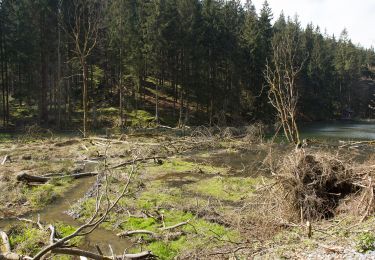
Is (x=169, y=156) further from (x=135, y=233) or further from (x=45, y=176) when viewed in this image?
(x=135, y=233)

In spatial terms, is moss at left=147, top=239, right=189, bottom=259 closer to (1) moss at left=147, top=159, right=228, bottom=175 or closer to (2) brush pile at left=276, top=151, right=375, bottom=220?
(2) brush pile at left=276, top=151, right=375, bottom=220

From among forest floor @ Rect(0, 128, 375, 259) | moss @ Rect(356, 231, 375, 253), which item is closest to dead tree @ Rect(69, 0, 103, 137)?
forest floor @ Rect(0, 128, 375, 259)

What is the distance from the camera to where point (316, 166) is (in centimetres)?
1173

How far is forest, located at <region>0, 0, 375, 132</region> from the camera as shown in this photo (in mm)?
43094

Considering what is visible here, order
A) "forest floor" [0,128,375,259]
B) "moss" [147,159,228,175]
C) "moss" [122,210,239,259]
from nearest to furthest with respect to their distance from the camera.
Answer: "forest floor" [0,128,375,259] < "moss" [122,210,239,259] < "moss" [147,159,228,175]

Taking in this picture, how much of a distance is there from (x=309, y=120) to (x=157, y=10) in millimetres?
42680

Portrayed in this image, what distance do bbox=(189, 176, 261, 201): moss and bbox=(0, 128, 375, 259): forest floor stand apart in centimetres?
4

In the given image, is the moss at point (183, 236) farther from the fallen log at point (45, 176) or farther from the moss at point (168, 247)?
the fallen log at point (45, 176)

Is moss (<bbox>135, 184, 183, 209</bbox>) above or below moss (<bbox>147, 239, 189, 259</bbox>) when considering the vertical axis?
above

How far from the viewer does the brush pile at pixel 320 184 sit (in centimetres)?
1125

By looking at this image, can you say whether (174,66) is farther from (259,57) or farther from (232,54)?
(259,57)

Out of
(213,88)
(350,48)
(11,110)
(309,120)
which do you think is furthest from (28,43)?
(350,48)

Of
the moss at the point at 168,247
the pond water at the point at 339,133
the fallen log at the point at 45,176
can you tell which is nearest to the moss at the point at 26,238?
the moss at the point at 168,247

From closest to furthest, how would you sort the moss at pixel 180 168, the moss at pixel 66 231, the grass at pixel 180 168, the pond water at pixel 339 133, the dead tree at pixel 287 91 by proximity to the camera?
the moss at pixel 66 231
the dead tree at pixel 287 91
the grass at pixel 180 168
the moss at pixel 180 168
the pond water at pixel 339 133
